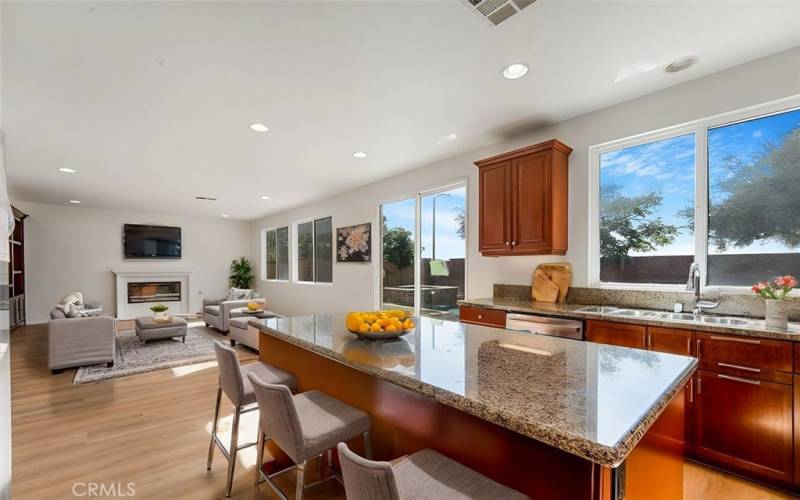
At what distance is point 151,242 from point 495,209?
8.71m

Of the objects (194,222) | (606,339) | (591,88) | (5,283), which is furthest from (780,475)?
(194,222)

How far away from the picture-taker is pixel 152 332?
5398 millimetres

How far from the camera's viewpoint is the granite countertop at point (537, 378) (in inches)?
30.9

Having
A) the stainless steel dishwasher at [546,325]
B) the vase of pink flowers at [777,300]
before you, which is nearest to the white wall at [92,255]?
the stainless steel dishwasher at [546,325]

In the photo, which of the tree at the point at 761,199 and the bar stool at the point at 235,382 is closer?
the bar stool at the point at 235,382

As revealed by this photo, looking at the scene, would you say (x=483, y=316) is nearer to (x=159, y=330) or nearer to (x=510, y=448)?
(x=510, y=448)

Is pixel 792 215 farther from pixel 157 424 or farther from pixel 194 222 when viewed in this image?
pixel 194 222

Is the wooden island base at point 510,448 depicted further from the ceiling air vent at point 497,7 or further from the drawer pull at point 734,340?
A: the ceiling air vent at point 497,7

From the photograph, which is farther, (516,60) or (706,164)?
(706,164)

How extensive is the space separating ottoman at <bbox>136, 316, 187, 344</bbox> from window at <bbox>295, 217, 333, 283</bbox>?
2525 millimetres

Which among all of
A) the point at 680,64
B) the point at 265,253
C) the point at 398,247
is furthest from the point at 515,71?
the point at 265,253

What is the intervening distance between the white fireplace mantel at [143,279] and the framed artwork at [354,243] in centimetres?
512

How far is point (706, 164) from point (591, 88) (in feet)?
3.39

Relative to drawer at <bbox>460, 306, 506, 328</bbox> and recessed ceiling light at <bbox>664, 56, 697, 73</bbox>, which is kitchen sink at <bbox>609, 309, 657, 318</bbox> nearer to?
drawer at <bbox>460, 306, 506, 328</bbox>
